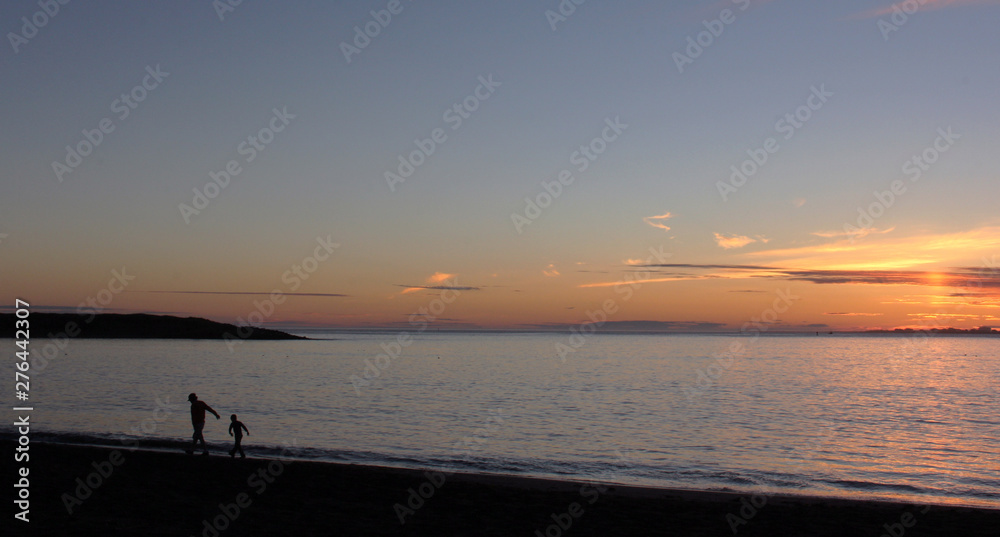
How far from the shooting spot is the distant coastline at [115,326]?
16525cm

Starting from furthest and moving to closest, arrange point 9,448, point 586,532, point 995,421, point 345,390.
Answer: point 345,390 → point 995,421 → point 9,448 → point 586,532

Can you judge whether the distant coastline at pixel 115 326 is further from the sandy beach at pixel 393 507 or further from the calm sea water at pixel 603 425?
the sandy beach at pixel 393 507

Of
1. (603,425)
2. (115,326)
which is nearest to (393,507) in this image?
(603,425)

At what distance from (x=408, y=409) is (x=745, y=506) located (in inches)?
1075

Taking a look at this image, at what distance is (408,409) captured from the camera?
42438 mm

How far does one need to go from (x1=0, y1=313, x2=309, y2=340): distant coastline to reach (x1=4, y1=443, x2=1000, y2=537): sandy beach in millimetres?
172243

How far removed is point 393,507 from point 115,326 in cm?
18495

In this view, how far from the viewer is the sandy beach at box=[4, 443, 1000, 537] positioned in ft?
47.9

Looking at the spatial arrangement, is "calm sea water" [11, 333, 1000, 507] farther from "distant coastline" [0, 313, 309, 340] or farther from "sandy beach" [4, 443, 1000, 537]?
"distant coastline" [0, 313, 309, 340]

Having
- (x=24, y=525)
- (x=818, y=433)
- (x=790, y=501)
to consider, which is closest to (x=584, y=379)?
(x=818, y=433)

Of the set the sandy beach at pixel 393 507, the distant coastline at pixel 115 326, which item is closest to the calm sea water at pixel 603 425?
the sandy beach at pixel 393 507

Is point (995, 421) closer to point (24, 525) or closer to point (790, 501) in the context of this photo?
point (790, 501)

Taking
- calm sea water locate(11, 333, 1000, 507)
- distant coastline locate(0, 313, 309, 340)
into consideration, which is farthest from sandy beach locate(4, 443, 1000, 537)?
distant coastline locate(0, 313, 309, 340)

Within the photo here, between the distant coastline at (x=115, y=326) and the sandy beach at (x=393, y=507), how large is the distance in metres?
172
